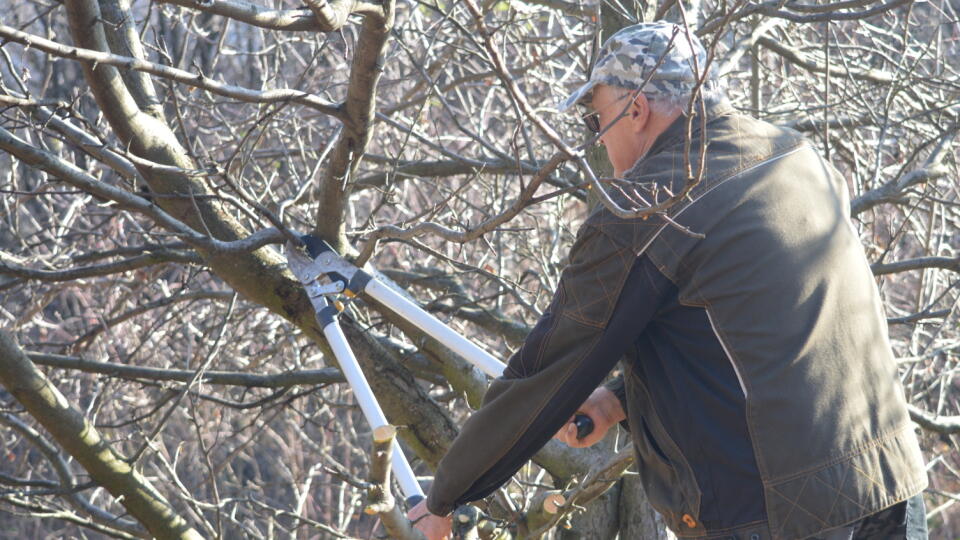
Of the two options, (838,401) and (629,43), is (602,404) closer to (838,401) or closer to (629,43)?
(838,401)

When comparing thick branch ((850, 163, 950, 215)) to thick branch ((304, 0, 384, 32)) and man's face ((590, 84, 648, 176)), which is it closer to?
man's face ((590, 84, 648, 176))

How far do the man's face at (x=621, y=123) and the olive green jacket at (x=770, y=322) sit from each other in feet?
0.43

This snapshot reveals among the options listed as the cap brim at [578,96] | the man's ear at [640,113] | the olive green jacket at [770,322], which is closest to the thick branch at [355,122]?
the cap brim at [578,96]

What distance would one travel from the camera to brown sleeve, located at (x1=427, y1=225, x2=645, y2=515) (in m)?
2.29

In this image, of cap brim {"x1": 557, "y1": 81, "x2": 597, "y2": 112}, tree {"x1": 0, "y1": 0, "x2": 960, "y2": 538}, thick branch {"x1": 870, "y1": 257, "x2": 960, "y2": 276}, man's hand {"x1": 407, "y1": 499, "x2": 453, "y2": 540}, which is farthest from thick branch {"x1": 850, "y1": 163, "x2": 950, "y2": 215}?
man's hand {"x1": 407, "y1": 499, "x2": 453, "y2": 540}

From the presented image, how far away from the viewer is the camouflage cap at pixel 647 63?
246 centimetres

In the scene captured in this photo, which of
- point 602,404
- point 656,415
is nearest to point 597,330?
point 656,415

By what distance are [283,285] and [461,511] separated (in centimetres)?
135

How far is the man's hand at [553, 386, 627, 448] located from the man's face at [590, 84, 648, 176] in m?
0.60

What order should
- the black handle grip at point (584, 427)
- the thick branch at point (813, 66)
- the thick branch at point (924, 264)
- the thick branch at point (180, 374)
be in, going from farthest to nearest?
the thick branch at point (813, 66)
the thick branch at point (180, 374)
the thick branch at point (924, 264)
the black handle grip at point (584, 427)

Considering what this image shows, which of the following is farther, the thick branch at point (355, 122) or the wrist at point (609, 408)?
the thick branch at point (355, 122)

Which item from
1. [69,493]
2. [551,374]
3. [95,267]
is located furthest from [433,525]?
[69,493]

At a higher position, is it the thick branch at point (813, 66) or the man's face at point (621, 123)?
the man's face at point (621, 123)

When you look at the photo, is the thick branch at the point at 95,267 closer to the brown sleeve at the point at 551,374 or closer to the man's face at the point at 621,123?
the brown sleeve at the point at 551,374
